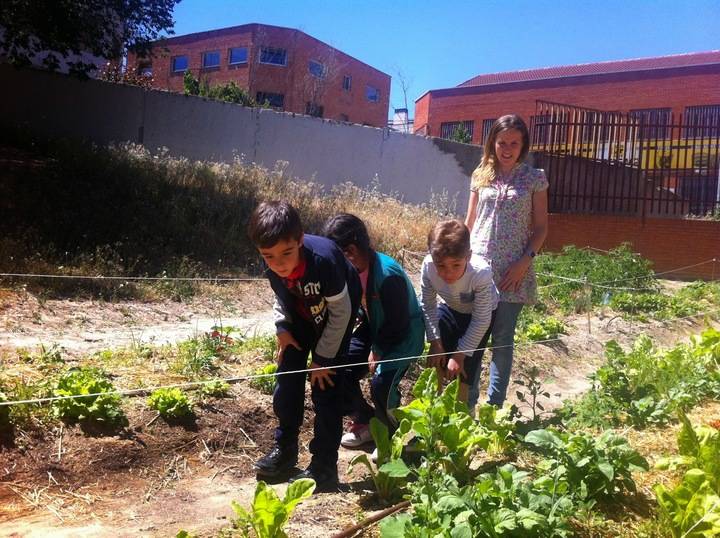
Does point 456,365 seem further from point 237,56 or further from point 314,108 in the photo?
point 237,56

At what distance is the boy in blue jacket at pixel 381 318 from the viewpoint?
3.28 metres

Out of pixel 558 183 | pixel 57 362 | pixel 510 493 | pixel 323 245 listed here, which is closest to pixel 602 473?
pixel 510 493

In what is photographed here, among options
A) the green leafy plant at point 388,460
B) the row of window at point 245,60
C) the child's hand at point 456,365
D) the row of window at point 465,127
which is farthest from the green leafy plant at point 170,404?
the row of window at point 245,60

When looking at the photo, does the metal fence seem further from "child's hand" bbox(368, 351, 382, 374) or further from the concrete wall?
"child's hand" bbox(368, 351, 382, 374)

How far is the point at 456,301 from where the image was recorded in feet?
11.6

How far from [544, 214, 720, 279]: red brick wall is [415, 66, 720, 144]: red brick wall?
22.2 meters

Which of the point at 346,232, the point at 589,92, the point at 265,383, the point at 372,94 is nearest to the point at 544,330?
the point at 265,383

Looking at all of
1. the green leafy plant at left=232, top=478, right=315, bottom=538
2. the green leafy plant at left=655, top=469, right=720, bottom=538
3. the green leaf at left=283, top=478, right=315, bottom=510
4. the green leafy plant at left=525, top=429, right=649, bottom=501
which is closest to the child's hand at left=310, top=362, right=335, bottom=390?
the green leaf at left=283, top=478, right=315, bottom=510

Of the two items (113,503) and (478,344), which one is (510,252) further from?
(113,503)

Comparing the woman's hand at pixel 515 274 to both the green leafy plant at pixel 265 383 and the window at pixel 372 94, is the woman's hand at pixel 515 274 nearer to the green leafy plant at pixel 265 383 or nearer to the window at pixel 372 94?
the green leafy plant at pixel 265 383

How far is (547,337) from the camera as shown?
6.26 meters

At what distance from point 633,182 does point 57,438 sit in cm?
1316

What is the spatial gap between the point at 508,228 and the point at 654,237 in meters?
9.27

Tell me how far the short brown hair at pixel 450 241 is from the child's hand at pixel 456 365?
536 mm
